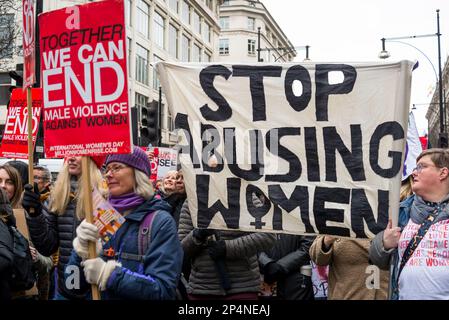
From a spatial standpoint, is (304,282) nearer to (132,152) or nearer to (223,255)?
(223,255)

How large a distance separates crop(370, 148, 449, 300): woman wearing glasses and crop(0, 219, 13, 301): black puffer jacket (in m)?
2.31

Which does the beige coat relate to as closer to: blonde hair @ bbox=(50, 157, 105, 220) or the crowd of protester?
the crowd of protester

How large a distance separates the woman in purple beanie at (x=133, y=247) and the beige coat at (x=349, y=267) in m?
1.60

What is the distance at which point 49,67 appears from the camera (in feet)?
11.6

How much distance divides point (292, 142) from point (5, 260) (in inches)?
81.6

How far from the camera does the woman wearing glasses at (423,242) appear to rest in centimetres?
328

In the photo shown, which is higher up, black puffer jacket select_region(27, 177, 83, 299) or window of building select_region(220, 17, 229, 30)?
window of building select_region(220, 17, 229, 30)

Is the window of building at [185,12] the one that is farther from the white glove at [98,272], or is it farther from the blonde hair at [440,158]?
the white glove at [98,272]

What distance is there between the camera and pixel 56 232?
4.63 m

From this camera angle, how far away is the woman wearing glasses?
10.8ft

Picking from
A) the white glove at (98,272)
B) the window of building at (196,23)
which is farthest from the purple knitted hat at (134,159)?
the window of building at (196,23)

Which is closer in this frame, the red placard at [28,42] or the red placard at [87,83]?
the red placard at [87,83]

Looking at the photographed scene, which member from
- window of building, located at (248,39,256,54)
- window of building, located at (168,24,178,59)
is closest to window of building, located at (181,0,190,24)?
window of building, located at (168,24,178,59)
